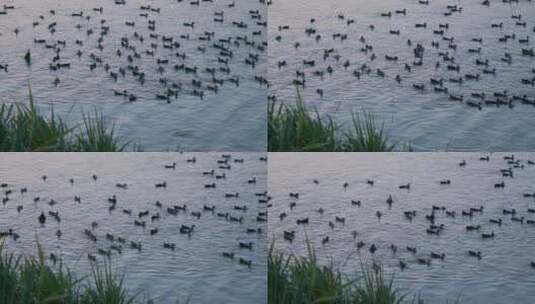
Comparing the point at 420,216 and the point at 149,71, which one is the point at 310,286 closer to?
the point at 420,216

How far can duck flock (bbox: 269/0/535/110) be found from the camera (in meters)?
9.62

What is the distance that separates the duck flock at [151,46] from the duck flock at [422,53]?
55cm

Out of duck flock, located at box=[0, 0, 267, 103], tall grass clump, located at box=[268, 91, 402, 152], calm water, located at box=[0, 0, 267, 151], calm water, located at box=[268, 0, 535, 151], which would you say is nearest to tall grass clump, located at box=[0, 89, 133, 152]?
tall grass clump, located at box=[268, 91, 402, 152]

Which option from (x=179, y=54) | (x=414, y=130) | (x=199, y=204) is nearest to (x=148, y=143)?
(x=199, y=204)

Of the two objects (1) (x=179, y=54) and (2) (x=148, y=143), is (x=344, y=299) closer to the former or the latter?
(2) (x=148, y=143)

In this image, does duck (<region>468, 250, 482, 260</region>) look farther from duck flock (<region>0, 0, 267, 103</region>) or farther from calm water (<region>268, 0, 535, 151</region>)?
duck flock (<region>0, 0, 267, 103</region>)

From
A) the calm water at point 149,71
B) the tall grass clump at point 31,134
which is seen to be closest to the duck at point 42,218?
the calm water at point 149,71

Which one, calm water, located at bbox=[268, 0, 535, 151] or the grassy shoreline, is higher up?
calm water, located at bbox=[268, 0, 535, 151]

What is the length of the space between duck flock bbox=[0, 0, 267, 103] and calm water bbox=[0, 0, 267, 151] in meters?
0.01

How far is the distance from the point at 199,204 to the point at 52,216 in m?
1.13

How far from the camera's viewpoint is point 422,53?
36.3ft

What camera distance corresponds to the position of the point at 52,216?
8.30 m

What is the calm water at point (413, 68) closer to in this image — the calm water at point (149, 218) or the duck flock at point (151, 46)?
A: the duck flock at point (151, 46)

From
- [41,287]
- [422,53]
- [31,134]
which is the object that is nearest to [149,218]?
[31,134]
